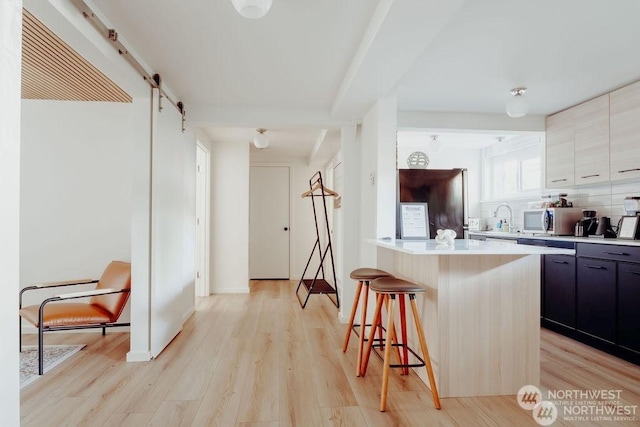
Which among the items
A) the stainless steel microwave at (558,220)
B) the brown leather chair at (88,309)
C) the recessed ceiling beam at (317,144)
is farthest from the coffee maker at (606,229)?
the brown leather chair at (88,309)

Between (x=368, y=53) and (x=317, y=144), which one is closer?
(x=368, y=53)

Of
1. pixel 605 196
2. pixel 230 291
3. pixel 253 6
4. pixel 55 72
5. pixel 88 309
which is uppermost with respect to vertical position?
pixel 55 72

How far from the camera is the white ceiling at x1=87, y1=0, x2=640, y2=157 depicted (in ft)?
6.80

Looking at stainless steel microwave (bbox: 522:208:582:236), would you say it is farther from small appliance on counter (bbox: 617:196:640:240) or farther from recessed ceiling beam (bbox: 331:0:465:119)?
recessed ceiling beam (bbox: 331:0:465:119)

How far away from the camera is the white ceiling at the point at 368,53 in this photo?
81.6 inches

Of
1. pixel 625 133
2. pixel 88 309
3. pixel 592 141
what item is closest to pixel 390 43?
pixel 625 133

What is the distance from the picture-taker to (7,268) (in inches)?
51.6

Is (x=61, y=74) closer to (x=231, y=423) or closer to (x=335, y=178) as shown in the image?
(x=231, y=423)

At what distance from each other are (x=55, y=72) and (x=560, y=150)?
4.79 meters

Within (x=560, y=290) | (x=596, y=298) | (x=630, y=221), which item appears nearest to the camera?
(x=596, y=298)

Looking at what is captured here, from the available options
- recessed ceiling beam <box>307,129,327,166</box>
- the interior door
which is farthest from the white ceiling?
the interior door

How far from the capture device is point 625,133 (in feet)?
10.4

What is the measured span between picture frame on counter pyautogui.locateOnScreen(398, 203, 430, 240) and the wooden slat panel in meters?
2.71

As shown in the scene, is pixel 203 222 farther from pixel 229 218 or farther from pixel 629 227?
pixel 629 227
